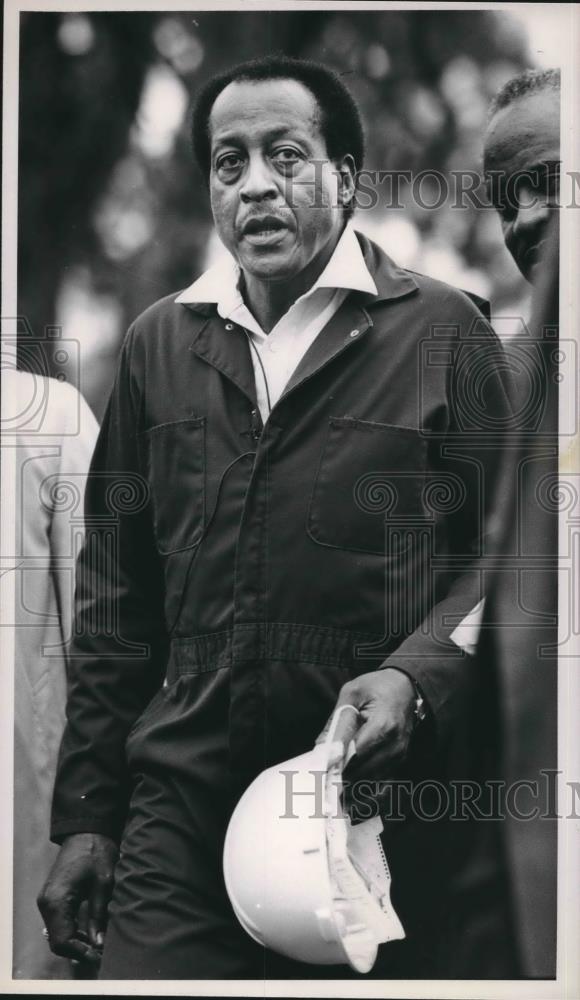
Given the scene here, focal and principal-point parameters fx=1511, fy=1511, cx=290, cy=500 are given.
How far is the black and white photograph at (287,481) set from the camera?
3881mm

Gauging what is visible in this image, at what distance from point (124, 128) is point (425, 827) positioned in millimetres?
2044

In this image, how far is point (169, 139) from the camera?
13.5 ft

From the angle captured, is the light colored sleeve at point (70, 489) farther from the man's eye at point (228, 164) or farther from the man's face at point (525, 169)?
the man's face at point (525, 169)

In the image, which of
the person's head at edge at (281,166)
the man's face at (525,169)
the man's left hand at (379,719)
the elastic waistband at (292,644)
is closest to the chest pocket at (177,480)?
the elastic waistband at (292,644)

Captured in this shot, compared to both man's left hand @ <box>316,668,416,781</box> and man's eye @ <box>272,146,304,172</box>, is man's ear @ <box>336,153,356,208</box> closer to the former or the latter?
man's eye @ <box>272,146,304,172</box>

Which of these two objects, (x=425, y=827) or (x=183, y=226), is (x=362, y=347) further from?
(x=425, y=827)

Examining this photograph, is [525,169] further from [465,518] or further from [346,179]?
[465,518]

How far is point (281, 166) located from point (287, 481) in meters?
0.84

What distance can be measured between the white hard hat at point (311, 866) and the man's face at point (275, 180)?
123cm

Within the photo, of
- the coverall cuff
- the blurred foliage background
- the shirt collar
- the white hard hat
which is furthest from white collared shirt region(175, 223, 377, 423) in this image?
the coverall cuff

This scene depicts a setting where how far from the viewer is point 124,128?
163 inches

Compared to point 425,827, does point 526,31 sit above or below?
above

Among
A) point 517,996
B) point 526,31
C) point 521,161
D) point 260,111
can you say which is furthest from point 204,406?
point 517,996

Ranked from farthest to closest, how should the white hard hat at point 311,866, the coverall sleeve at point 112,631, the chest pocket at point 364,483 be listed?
the coverall sleeve at point 112,631 < the chest pocket at point 364,483 < the white hard hat at point 311,866
